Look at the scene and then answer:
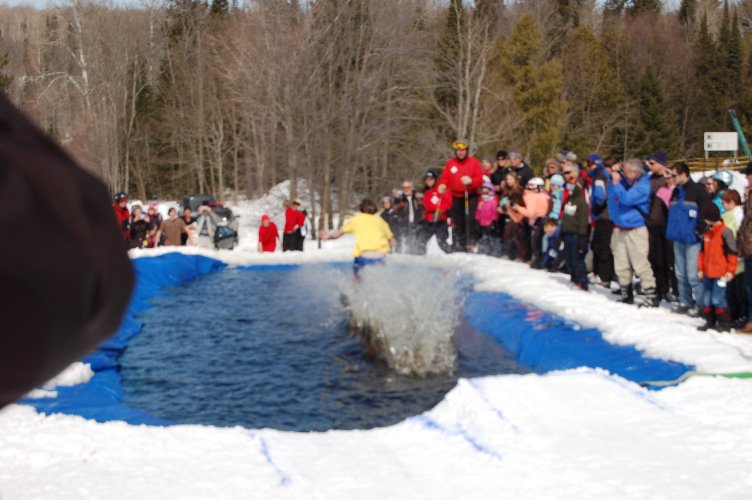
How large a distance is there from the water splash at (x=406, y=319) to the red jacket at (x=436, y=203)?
561 centimetres

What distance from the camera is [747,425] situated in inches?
234

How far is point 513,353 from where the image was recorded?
11188 mm

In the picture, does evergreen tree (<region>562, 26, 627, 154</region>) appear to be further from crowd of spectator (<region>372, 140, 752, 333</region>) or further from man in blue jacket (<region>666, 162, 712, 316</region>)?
man in blue jacket (<region>666, 162, 712, 316</region>)

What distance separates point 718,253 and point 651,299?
71.4 inches

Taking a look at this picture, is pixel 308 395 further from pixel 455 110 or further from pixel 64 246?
pixel 455 110

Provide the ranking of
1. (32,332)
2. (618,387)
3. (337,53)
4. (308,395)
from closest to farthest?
(32,332) → (618,387) → (308,395) → (337,53)

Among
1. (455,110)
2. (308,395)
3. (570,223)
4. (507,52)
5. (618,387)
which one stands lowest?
(308,395)

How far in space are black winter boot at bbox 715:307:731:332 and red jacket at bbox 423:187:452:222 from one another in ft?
28.3

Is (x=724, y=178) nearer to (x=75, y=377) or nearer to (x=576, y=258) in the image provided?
(x=576, y=258)

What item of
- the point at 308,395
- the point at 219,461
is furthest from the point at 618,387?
the point at 308,395

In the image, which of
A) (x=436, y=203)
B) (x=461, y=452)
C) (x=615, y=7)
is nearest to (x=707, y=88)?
(x=615, y=7)

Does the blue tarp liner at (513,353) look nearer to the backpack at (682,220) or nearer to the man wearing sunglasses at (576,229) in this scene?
the man wearing sunglasses at (576,229)

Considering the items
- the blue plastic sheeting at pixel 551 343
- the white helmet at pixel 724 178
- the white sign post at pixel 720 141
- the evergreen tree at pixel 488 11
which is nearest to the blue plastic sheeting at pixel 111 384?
the blue plastic sheeting at pixel 551 343

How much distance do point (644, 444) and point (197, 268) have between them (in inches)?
620
